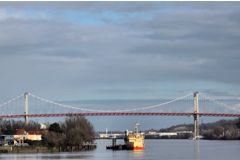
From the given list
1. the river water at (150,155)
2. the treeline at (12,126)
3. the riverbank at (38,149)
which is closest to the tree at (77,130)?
the riverbank at (38,149)

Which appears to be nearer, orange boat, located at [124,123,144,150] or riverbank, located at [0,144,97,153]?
riverbank, located at [0,144,97,153]

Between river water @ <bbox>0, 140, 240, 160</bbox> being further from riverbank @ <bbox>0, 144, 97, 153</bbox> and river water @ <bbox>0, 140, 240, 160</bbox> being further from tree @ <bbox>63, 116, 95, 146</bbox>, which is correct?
tree @ <bbox>63, 116, 95, 146</bbox>

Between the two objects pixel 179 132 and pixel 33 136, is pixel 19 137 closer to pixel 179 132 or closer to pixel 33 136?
pixel 33 136

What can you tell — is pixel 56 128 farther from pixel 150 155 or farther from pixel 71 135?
pixel 150 155

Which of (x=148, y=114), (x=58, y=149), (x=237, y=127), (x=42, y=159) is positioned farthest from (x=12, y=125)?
(x=42, y=159)

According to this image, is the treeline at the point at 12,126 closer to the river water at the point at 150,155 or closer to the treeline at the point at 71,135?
the treeline at the point at 71,135

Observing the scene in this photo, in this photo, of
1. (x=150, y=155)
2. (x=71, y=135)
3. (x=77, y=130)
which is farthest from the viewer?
(x=77, y=130)

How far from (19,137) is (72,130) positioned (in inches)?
385

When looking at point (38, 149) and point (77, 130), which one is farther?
point (77, 130)

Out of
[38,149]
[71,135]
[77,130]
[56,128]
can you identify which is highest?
[56,128]

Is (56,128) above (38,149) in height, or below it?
above

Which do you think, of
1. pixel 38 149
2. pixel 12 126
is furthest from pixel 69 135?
pixel 12 126

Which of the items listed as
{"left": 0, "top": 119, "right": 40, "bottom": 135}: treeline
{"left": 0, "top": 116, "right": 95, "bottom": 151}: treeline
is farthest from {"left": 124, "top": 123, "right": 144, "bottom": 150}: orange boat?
{"left": 0, "top": 119, "right": 40, "bottom": 135}: treeline

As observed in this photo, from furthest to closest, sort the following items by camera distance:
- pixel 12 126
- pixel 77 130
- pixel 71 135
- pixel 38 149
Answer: pixel 12 126 → pixel 77 130 → pixel 71 135 → pixel 38 149
